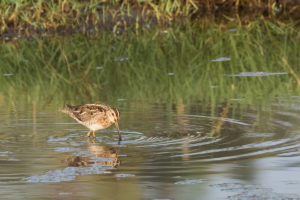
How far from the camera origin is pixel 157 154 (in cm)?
746

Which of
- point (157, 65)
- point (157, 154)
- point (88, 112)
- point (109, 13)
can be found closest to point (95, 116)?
point (88, 112)

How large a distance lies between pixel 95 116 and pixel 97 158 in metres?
1.23

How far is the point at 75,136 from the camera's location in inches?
342

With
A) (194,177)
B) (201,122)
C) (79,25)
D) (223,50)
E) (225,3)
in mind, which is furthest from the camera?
(225,3)

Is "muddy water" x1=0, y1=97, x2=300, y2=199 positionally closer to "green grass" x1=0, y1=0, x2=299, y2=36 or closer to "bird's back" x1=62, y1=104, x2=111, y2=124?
"bird's back" x1=62, y1=104, x2=111, y2=124

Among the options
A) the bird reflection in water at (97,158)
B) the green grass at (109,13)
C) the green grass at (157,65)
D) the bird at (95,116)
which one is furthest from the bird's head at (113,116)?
the green grass at (109,13)

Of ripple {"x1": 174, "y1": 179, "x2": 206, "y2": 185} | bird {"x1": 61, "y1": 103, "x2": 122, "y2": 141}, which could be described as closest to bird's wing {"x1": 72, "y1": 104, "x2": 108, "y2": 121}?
bird {"x1": 61, "y1": 103, "x2": 122, "y2": 141}

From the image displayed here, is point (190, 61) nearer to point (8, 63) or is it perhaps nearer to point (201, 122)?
point (8, 63)

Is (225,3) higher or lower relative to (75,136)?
higher

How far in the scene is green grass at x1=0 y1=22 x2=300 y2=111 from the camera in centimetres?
1118

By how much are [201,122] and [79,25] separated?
9890 mm

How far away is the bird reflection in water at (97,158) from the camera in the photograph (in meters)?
7.12

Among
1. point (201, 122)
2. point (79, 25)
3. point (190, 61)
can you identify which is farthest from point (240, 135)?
point (79, 25)

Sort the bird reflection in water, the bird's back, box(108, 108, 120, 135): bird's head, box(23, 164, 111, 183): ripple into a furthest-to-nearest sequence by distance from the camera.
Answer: the bird's back < box(108, 108, 120, 135): bird's head < the bird reflection in water < box(23, 164, 111, 183): ripple
